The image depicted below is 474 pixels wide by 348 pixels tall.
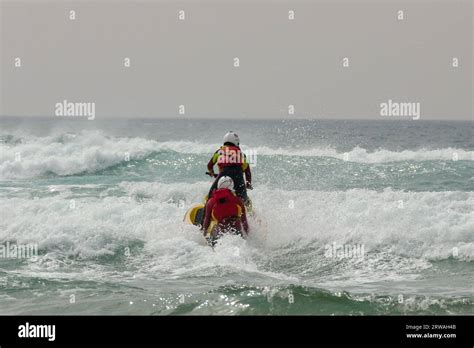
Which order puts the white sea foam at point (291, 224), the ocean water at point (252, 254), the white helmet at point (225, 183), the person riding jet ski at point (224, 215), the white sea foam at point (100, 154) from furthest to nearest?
the white sea foam at point (100, 154), the white sea foam at point (291, 224), the white helmet at point (225, 183), the person riding jet ski at point (224, 215), the ocean water at point (252, 254)

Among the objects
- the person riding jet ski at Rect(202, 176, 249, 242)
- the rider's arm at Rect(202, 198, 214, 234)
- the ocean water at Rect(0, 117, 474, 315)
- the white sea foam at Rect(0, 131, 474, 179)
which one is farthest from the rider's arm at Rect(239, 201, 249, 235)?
the white sea foam at Rect(0, 131, 474, 179)

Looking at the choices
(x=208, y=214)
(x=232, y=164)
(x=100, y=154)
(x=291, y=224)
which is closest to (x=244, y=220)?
(x=208, y=214)

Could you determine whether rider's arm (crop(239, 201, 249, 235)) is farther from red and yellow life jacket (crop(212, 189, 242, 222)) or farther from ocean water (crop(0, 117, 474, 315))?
ocean water (crop(0, 117, 474, 315))

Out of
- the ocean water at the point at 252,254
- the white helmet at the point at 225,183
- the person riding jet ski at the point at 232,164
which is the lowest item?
the ocean water at the point at 252,254

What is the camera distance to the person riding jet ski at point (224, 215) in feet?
32.2

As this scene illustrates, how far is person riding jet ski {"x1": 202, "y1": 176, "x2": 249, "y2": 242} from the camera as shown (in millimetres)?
9805

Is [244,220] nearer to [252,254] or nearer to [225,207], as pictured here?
[225,207]

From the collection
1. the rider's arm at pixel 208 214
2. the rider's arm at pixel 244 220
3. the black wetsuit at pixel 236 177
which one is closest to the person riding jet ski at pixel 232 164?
the black wetsuit at pixel 236 177

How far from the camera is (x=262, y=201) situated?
13734 mm

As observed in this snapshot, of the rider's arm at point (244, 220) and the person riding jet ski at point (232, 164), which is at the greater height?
the person riding jet ski at point (232, 164)

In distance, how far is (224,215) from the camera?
32.2 ft

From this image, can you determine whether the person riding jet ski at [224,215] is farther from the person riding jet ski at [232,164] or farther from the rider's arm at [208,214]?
the person riding jet ski at [232,164]

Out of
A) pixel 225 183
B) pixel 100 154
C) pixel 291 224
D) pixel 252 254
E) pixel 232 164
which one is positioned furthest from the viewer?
pixel 100 154
